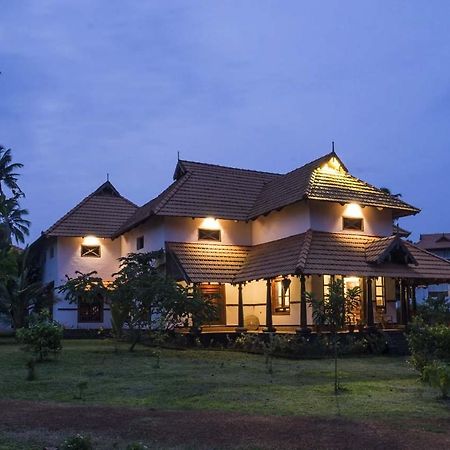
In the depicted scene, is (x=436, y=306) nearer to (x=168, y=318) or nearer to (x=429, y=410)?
Result: (x=168, y=318)

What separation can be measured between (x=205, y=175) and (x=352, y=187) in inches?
271

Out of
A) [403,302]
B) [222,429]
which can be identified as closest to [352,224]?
[403,302]

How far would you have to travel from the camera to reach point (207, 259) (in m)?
24.2

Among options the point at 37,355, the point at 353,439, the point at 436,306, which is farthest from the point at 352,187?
the point at 353,439

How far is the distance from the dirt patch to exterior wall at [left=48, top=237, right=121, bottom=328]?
68.6 feet

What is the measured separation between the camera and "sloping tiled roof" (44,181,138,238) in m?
29.5

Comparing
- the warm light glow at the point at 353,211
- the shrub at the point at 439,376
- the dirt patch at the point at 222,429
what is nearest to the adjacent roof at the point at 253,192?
the warm light glow at the point at 353,211

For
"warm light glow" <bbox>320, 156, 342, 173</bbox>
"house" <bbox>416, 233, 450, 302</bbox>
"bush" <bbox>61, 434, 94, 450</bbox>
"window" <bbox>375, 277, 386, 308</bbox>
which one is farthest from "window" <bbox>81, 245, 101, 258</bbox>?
"house" <bbox>416, 233, 450, 302</bbox>

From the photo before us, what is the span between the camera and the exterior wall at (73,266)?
29.4 meters

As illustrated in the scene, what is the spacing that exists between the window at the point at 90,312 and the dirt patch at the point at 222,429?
21.1 meters

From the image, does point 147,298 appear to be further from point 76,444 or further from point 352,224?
point 76,444

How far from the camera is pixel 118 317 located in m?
20.7

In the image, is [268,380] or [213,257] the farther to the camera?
[213,257]

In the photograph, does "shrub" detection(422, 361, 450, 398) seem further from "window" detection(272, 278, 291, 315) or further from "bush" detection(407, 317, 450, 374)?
"window" detection(272, 278, 291, 315)
